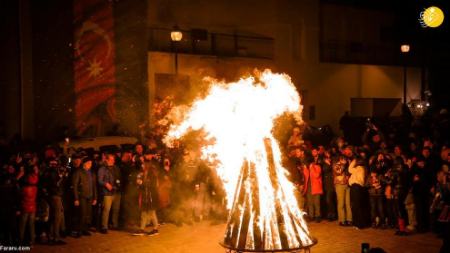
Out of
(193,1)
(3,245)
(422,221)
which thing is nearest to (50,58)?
(193,1)

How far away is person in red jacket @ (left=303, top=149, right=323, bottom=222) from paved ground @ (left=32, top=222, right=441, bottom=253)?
2.35 feet

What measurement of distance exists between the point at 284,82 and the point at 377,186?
3842mm

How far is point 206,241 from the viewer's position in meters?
11.3

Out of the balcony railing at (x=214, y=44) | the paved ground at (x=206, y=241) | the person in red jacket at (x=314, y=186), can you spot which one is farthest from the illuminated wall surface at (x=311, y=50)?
the paved ground at (x=206, y=241)

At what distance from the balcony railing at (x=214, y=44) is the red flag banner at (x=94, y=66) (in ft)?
6.09

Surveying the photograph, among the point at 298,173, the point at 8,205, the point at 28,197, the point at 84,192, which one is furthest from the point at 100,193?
the point at 298,173

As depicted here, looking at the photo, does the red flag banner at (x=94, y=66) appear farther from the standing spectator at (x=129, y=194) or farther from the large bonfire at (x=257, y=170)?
the large bonfire at (x=257, y=170)

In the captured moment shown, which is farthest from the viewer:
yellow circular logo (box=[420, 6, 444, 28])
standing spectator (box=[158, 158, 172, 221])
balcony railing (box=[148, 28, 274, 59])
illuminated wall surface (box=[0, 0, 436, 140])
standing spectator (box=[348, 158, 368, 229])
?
balcony railing (box=[148, 28, 274, 59])

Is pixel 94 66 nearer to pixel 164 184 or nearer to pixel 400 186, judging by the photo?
pixel 164 184

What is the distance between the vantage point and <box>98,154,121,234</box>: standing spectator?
1212cm

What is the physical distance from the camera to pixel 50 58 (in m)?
17.9

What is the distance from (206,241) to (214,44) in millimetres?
12844

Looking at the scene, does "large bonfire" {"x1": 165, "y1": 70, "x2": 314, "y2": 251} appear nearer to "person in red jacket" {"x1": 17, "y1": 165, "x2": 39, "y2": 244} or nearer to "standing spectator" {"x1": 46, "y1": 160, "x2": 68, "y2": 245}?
"standing spectator" {"x1": 46, "y1": 160, "x2": 68, "y2": 245}

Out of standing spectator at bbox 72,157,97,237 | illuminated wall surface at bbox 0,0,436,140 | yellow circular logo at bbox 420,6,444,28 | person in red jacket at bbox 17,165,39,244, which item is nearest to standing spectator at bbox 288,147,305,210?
standing spectator at bbox 72,157,97,237
